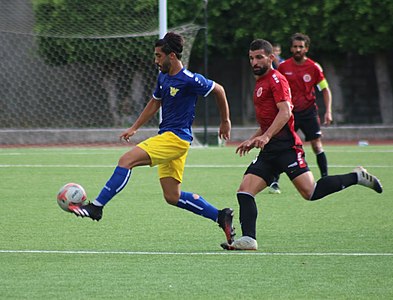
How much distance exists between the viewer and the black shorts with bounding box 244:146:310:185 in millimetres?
8328

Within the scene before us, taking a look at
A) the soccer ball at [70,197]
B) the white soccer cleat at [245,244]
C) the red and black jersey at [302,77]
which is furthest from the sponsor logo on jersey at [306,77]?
the soccer ball at [70,197]

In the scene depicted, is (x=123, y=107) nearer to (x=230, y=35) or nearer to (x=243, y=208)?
(x=230, y=35)

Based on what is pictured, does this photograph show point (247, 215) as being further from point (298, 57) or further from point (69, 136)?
point (69, 136)

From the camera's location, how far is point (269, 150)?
330 inches

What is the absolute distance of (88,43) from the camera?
22641 mm

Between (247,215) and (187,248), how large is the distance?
1.91 ft

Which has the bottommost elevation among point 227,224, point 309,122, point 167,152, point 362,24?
point 362,24

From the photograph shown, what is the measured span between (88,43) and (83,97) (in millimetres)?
1605

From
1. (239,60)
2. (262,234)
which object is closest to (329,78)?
(239,60)

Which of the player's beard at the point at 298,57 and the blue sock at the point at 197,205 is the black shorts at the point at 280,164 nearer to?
the blue sock at the point at 197,205

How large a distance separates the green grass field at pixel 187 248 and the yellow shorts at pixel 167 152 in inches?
25.1

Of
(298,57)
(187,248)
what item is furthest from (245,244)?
(298,57)

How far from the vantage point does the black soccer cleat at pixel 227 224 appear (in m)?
8.38

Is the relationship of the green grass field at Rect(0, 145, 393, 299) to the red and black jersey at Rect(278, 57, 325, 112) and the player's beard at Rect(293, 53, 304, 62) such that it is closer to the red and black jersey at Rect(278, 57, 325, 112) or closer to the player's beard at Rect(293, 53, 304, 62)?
the red and black jersey at Rect(278, 57, 325, 112)
